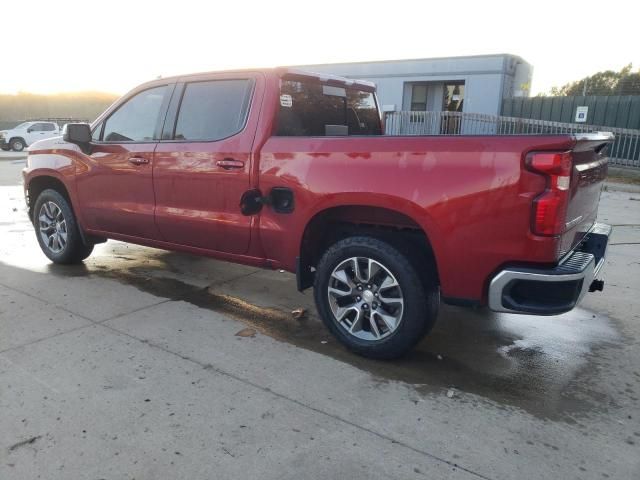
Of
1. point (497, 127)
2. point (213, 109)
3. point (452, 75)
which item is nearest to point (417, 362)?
point (213, 109)

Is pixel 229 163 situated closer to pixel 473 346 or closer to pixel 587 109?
pixel 473 346

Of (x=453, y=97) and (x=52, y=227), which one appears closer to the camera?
(x=52, y=227)

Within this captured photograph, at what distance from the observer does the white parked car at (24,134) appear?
26984mm

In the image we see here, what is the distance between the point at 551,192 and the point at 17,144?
98.9ft

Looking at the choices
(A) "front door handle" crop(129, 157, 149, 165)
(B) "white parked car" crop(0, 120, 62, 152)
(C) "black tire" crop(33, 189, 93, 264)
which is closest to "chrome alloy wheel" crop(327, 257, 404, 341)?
(A) "front door handle" crop(129, 157, 149, 165)

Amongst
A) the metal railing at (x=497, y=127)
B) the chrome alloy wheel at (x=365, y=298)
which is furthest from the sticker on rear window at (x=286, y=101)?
the metal railing at (x=497, y=127)

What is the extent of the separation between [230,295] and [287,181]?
5.27 ft

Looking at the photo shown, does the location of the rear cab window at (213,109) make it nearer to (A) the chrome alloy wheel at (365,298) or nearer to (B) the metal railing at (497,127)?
(A) the chrome alloy wheel at (365,298)

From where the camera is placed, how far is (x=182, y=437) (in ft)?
8.77

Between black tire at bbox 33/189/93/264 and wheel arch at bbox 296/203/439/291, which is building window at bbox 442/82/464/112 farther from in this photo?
wheel arch at bbox 296/203/439/291

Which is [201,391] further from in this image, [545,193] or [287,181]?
[545,193]

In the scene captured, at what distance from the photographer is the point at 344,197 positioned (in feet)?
11.4

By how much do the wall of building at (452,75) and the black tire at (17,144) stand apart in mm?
16814

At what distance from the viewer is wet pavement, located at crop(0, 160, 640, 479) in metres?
2.65
